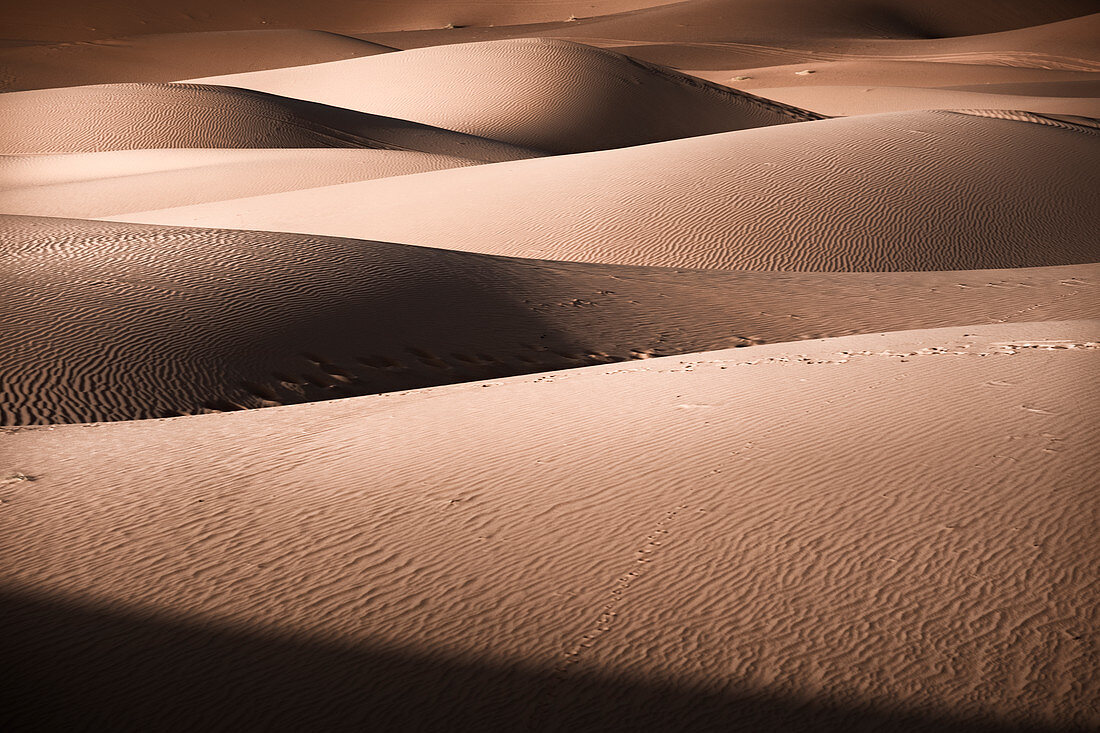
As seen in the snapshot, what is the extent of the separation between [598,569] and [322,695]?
56cm

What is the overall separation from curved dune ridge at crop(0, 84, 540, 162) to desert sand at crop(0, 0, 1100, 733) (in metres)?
3.84

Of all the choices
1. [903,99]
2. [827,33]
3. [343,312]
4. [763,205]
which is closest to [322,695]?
[343,312]

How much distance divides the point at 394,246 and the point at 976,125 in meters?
6.00

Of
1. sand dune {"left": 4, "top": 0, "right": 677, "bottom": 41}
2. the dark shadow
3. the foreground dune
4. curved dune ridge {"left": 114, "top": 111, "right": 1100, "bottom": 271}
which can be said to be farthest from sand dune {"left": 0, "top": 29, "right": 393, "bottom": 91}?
the dark shadow

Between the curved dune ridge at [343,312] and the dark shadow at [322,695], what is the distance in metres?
2.05

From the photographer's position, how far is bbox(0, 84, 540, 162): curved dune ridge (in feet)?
41.7

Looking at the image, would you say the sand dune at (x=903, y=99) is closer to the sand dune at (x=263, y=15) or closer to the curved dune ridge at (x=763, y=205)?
the curved dune ridge at (x=763, y=205)

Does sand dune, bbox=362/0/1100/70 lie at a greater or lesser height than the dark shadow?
greater

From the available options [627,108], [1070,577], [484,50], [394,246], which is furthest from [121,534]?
[484,50]

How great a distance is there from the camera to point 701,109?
15797 millimetres

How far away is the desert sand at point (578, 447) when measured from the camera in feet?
5.35

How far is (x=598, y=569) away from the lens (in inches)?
75.4

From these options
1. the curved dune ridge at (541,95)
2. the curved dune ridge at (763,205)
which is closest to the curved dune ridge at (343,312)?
the curved dune ridge at (763,205)

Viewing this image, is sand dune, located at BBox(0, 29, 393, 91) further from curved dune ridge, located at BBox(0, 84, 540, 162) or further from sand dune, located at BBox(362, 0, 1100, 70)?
curved dune ridge, located at BBox(0, 84, 540, 162)
